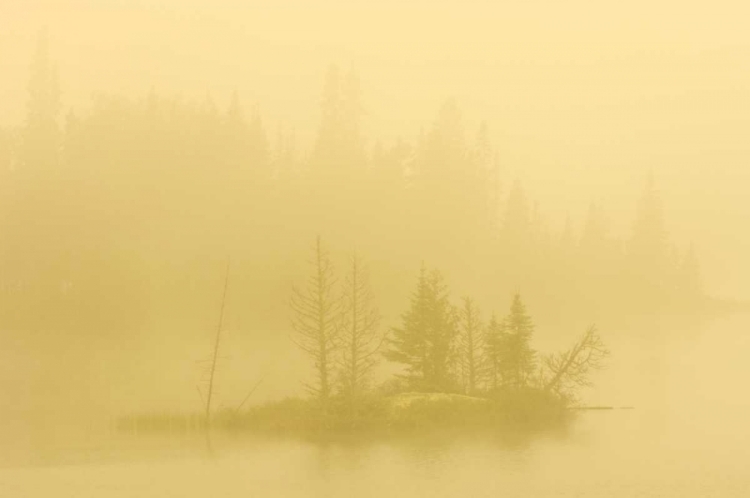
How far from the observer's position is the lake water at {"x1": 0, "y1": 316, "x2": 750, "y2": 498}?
2886 cm

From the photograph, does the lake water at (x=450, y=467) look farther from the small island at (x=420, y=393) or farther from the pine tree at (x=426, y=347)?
the pine tree at (x=426, y=347)

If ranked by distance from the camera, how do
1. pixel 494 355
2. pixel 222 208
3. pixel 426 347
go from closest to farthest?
pixel 426 347
pixel 494 355
pixel 222 208

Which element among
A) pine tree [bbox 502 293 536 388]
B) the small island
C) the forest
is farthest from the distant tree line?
pine tree [bbox 502 293 536 388]

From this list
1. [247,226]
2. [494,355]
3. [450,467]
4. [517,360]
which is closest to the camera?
[450,467]

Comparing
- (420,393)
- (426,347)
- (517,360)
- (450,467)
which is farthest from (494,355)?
(450,467)

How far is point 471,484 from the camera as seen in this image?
96.8 ft

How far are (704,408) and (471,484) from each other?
18.4 meters

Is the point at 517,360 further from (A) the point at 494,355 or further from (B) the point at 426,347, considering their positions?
(B) the point at 426,347

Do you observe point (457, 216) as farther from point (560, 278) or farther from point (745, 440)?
point (745, 440)

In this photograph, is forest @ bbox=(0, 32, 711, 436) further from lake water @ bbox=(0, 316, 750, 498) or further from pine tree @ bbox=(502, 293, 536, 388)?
lake water @ bbox=(0, 316, 750, 498)

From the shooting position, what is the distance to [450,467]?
31500 mm

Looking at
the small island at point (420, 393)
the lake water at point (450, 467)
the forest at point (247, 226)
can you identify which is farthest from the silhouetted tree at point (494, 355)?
the forest at point (247, 226)

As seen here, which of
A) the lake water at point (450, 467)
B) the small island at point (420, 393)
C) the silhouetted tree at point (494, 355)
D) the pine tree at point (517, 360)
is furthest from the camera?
the silhouetted tree at point (494, 355)

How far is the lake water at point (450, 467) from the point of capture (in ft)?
94.7
